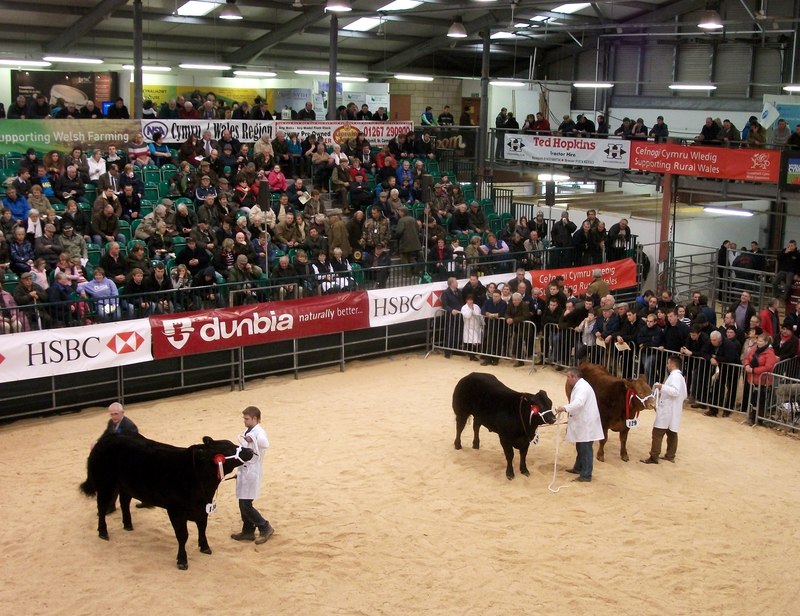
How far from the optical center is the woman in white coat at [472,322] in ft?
60.0

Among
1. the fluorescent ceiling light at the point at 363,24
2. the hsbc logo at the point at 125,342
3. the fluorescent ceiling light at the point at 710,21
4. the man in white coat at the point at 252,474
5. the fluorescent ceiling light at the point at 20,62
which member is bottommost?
the man in white coat at the point at 252,474

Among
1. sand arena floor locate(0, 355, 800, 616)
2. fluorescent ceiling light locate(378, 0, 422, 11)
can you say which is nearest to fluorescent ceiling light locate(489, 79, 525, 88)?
fluorescent ceiling light locate(378, 0, 422, 11)

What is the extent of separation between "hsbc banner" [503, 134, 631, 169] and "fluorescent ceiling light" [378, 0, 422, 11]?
191 inches

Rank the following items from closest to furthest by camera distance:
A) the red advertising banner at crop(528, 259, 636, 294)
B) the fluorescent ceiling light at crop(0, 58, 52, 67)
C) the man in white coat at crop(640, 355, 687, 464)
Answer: the man in white coat at crop(640, 355, 687, 464), the red advertising banner at crop(528, 259, 636, 294), the fluorescent ceiling light at crop(0, 58, 52, 67)

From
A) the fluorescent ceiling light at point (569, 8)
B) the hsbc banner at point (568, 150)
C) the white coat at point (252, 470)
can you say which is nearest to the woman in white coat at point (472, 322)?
the white coat at point (252, 470)

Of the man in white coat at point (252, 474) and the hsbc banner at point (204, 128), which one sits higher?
the hsbc banner at point (204, 128)

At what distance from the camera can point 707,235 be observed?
26.5 meters

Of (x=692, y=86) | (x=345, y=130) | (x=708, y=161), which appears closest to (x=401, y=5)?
(x=345, y=130)

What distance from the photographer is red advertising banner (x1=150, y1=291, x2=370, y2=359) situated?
1535 centimetres

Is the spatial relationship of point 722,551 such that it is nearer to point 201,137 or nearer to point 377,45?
point 201,137

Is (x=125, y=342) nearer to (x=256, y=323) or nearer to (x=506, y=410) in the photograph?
(x=256, y=323)

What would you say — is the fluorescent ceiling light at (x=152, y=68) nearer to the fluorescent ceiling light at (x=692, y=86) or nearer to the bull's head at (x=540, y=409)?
the fluorescent ceiling light at (x=692, y=86)

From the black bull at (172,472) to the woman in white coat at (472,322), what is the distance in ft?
30.0

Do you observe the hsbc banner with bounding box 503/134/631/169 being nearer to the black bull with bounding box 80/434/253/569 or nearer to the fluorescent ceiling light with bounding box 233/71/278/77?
the fluorescent ceiling light with bounding box 233/71/278/77
